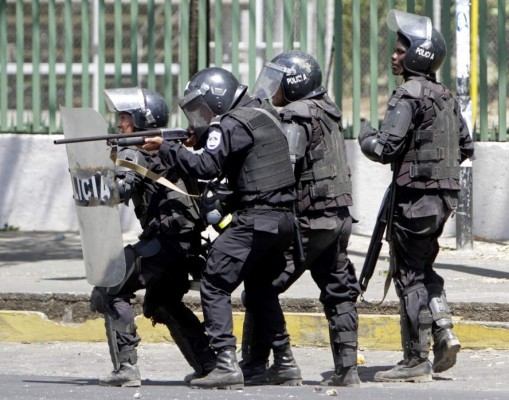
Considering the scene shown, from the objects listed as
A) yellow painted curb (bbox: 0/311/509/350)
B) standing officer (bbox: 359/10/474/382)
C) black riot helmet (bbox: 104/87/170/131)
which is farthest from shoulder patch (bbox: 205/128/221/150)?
yellow painted curb (bbox: 0/311/509/350)

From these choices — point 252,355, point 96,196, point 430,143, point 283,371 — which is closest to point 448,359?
point 283,371

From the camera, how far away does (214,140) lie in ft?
20.9

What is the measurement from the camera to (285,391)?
6594 millimetres

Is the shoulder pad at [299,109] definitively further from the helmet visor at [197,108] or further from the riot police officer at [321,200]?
the helmet visor at [197,108]

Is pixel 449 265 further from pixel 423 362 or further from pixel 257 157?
pixel 257 157

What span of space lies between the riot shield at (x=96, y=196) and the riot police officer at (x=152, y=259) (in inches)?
2.4

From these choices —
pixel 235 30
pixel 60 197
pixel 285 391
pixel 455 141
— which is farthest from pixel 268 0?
pixel 285 391

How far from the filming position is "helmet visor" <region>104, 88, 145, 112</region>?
268 inches

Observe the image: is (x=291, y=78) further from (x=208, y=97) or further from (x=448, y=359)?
(x=448, y=359)

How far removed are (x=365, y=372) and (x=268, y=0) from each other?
534 cm

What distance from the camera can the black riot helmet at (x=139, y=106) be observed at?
6.82 meters

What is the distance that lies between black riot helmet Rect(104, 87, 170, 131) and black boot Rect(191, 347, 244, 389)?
1322 millimetres

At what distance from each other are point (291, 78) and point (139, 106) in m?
0.83

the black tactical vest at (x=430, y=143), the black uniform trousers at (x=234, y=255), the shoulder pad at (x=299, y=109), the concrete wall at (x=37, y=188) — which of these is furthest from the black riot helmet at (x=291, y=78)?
the concrete wall at (x=37, y=188)
